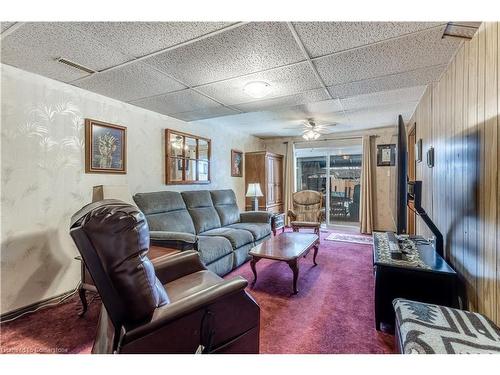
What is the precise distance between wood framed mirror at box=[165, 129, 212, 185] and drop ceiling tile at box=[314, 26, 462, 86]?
2.27 metres

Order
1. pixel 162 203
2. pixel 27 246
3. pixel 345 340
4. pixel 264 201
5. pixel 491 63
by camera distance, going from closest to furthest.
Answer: pixel 491 63
pixel 345 340
pixel 27 246
pixel 162 203
pixel 264 201

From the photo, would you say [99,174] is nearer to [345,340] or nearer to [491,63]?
[345,340]

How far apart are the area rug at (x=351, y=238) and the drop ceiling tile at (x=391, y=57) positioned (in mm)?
3144

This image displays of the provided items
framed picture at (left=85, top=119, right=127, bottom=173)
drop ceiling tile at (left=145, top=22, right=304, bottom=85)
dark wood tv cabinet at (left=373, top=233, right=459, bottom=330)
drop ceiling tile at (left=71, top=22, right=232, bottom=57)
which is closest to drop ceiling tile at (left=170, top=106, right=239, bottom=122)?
framed picture at (left=85, top=119, right=127, bottom=173)

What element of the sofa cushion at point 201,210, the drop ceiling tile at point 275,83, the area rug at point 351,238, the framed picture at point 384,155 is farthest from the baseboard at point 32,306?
the framed picture at point 384,155

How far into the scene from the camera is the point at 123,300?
1.02m

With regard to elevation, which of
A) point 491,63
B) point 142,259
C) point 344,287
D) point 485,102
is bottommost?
point 344,287

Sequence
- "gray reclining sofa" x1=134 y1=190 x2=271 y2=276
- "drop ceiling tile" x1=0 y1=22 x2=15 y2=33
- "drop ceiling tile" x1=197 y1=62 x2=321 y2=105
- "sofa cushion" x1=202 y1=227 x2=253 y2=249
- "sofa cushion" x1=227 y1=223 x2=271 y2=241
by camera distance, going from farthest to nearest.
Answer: "sofa cushion" x1=227 y1=223 x2=271 y2=241 < "sofa cushion" x1=202 y1=227 x2=253 y2=249 < "gray reclining sofa" x1=134 y1=190 x2=271 y2=276 < "drop ceiling tile" x1=197 y1=62 x2=321 y2=105 < "drop ceiling tile" x1=0 y1=22 x2=15 y2=33

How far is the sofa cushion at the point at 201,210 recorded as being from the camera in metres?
3.43

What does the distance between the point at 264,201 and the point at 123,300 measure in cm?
438

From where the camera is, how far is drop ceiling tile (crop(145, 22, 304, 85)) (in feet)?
5.03

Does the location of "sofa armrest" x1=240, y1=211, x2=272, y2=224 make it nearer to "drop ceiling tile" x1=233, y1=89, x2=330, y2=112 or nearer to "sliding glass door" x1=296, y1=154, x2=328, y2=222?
"drop ceiling tile" x1=233, y1=89, x2=330, y2=112

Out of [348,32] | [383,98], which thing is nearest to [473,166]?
[348,32]

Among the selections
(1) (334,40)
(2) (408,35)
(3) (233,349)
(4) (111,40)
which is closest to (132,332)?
(3) (233,349)
